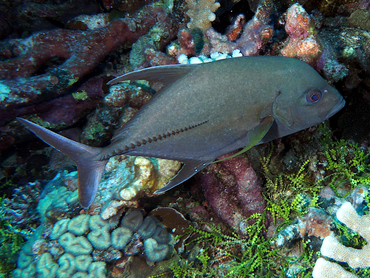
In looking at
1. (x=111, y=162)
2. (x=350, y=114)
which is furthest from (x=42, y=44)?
(x=350, y=114)

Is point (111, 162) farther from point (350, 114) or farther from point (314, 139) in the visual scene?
point (350, 114)

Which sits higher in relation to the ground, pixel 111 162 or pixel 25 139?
pixel 111 162

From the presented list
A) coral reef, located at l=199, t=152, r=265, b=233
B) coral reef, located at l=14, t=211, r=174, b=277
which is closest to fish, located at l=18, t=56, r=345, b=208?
coral reef, located at l=199, t=152, r=265, b=233

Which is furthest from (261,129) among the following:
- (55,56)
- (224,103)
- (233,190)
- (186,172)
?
(55,56)

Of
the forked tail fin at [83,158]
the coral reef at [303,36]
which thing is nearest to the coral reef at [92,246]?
the forked tail fin at [83,158]

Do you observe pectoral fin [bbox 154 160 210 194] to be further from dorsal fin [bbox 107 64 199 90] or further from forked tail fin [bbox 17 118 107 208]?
dorsal fin [bbox 107 64 199 90]

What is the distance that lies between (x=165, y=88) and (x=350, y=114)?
300cm

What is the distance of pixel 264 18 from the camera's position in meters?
3.65

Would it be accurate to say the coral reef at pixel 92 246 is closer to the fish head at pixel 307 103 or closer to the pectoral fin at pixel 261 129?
the pectoral fin at pixel 261 129

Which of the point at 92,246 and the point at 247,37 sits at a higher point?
the point at 247,37

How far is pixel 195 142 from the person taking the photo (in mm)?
2133

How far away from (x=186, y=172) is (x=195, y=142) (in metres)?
0.32

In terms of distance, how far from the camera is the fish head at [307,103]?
2.03 m

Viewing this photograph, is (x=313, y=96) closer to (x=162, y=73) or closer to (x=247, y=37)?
(x=162, y=73)
